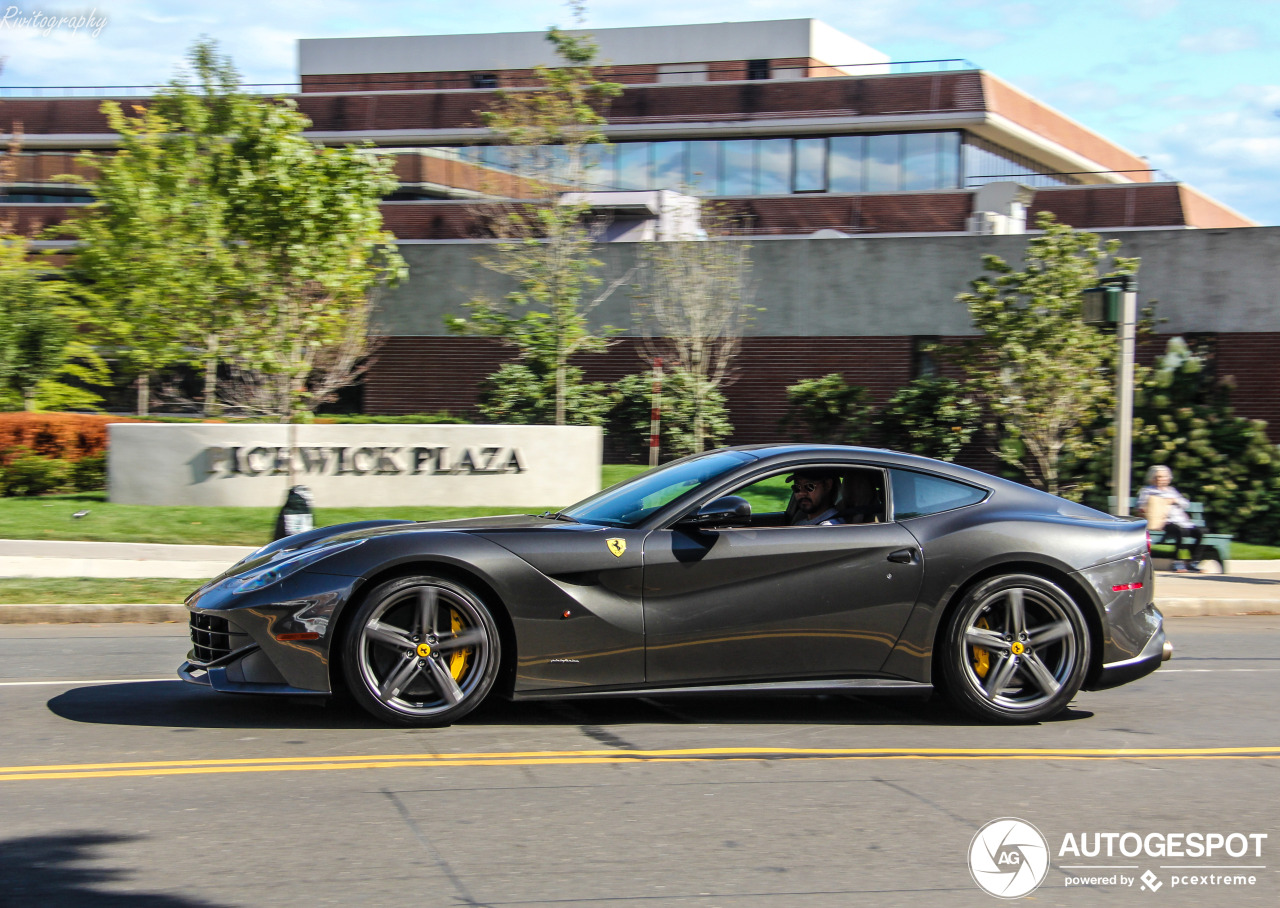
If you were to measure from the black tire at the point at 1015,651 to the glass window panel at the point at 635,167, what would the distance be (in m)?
36.0

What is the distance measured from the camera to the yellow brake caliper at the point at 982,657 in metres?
6.27

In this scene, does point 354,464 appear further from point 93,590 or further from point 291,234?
point 93,590

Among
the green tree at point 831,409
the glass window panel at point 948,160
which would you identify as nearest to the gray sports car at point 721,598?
the green tree at point 831,409

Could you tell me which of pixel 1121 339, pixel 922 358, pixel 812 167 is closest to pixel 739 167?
pixel 812 167

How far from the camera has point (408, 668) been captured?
18.9 feet

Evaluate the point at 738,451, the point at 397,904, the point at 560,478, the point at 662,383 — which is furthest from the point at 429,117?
the point at 397,904

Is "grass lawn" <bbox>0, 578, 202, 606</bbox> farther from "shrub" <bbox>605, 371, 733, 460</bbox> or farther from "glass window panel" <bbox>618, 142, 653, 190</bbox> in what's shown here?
"glass window panel" <bbox>618, 142, 653, 190</bbox>

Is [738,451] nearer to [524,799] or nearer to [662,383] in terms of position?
[524,799]

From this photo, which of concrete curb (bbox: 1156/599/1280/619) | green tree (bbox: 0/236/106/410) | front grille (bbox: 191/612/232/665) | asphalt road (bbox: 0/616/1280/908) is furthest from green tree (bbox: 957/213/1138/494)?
green tree (bbox: 0/236/106/410)

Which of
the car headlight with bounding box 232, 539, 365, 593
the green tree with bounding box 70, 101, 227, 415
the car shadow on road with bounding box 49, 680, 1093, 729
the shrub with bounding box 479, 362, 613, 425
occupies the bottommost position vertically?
the car shadow on road with bounding box 49, 680, 1093, 729

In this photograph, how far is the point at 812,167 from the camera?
38.7 m

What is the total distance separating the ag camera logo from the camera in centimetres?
407

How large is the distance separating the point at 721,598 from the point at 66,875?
3.06 m

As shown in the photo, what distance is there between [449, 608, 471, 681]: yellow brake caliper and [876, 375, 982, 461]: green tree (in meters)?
17.0
